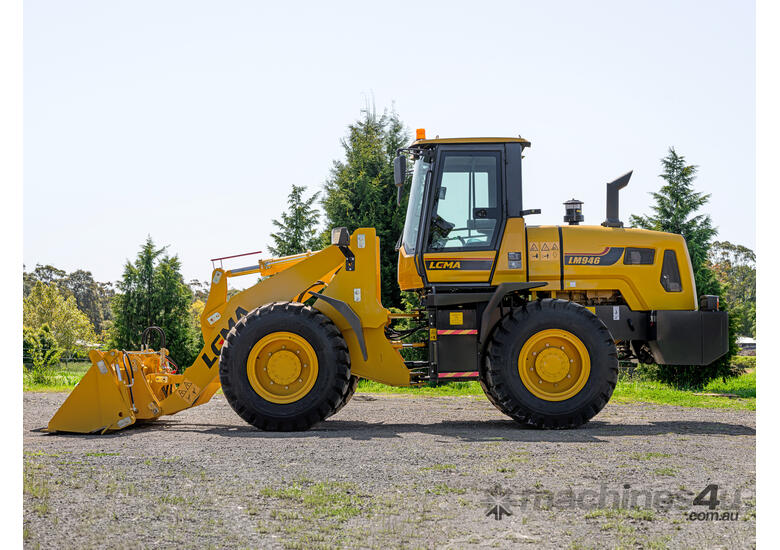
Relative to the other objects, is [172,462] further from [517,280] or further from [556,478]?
[517,280]

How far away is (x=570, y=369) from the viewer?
8.97m

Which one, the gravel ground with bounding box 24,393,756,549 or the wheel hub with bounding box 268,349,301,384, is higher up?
the wheel hub with bounding box 268,349,301,384

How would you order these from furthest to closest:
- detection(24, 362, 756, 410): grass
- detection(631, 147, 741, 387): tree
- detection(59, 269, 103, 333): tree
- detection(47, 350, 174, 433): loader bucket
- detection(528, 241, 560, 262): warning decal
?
detection(59, 269, 103, 333): tree, detection(631, 147, 741, 387): tree, detection(24, 362, 756, 410): grass, detection(528, 241, 560, 262): warning decal, detection(47, 350, 174, 433): loader bucket

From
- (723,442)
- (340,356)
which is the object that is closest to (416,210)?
(340,356)

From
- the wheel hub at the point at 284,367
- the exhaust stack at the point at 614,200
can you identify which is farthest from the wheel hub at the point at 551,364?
the wheel hub at the point at 284,367

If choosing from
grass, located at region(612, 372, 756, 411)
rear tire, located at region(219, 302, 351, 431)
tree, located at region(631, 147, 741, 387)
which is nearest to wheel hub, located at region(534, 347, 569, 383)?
rear tire, located at region(219, 302, 351, 431)

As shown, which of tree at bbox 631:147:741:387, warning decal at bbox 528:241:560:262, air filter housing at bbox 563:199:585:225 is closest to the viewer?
warning decal at bbox 528:241:560:262

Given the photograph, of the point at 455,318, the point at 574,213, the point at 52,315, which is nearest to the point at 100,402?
the point at 455,318

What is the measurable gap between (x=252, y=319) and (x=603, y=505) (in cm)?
484

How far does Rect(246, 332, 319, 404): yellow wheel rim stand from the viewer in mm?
8789

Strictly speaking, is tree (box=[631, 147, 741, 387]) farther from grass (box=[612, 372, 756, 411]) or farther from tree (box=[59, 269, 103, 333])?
tree (box=[59, 269, 103, 333])

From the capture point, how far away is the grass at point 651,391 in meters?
12.4

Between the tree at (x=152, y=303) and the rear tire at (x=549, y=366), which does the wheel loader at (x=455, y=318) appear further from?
the tree at (x=152, y=303)

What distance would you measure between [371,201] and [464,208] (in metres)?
12.0
